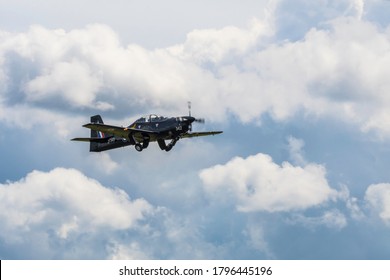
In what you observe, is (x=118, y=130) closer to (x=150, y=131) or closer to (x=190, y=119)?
(x=150, y=131)

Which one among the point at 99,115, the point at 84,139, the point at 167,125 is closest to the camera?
the point at 167,125

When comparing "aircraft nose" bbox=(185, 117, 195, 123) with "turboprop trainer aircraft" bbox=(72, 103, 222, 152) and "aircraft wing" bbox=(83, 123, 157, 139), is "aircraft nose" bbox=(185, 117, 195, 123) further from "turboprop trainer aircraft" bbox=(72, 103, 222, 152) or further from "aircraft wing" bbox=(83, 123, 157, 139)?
"aircraft wing" bbox=(83, 123, 157, 139)

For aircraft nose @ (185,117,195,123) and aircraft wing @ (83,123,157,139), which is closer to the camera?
aircraft nose @ (185,117,195,123)

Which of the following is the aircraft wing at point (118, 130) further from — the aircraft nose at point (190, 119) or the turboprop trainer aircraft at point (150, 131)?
the aircraft nose at point (190, 119)

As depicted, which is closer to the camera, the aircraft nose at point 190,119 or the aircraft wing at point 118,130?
the aircraft nose at point 190,119

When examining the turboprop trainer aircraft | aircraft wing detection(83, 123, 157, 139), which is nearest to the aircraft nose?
the turboprop trainer aircraft

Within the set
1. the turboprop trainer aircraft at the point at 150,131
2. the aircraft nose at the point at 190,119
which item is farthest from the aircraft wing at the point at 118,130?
the aircraft nose at the point at 190,119

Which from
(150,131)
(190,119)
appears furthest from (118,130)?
(190,119)
